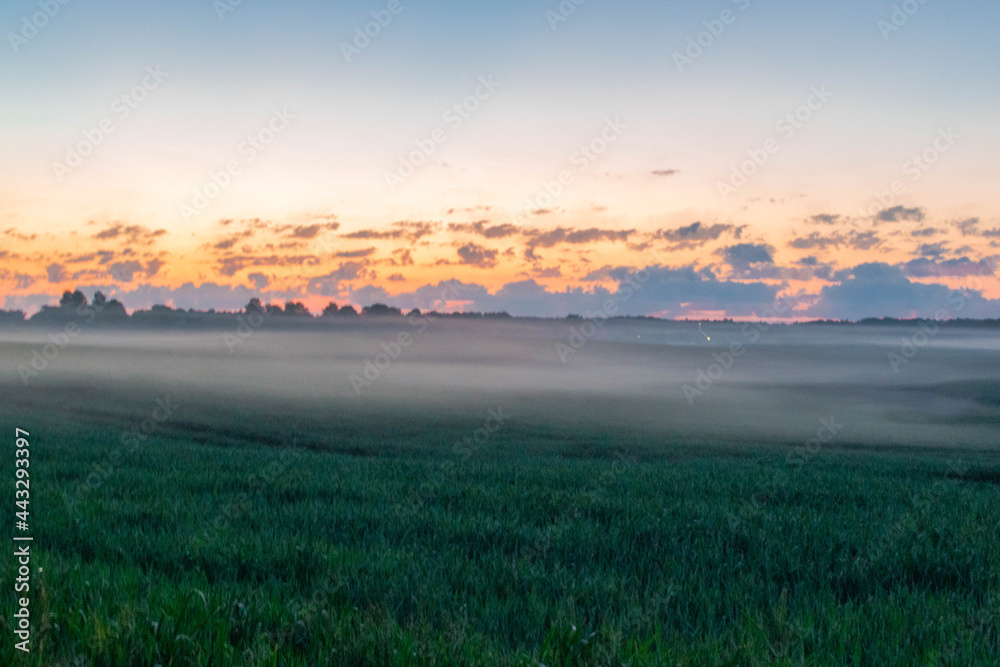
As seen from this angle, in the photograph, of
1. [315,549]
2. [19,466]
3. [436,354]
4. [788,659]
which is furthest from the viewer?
[436,354]

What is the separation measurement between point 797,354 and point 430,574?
180821mm

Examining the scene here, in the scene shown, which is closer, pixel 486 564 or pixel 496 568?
pixel 496 568

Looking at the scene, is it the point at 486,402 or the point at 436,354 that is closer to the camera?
the point at 486,402

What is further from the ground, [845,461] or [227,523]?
[227,523]

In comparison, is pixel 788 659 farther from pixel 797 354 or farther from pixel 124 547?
pixel 797 354

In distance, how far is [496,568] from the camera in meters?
6.11

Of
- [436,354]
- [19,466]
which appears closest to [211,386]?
[19,466]

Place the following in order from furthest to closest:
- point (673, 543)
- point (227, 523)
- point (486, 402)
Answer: point (486, 402)
point (227, 523)
point (673, 543)

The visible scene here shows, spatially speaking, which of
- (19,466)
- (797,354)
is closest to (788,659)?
(19,466)

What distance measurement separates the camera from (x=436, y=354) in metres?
167

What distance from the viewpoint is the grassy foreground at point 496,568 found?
4.02 m

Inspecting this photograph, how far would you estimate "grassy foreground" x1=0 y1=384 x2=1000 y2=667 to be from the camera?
158 inches

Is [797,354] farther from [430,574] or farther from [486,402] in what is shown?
[430,574]

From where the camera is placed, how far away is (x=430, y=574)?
583cm
